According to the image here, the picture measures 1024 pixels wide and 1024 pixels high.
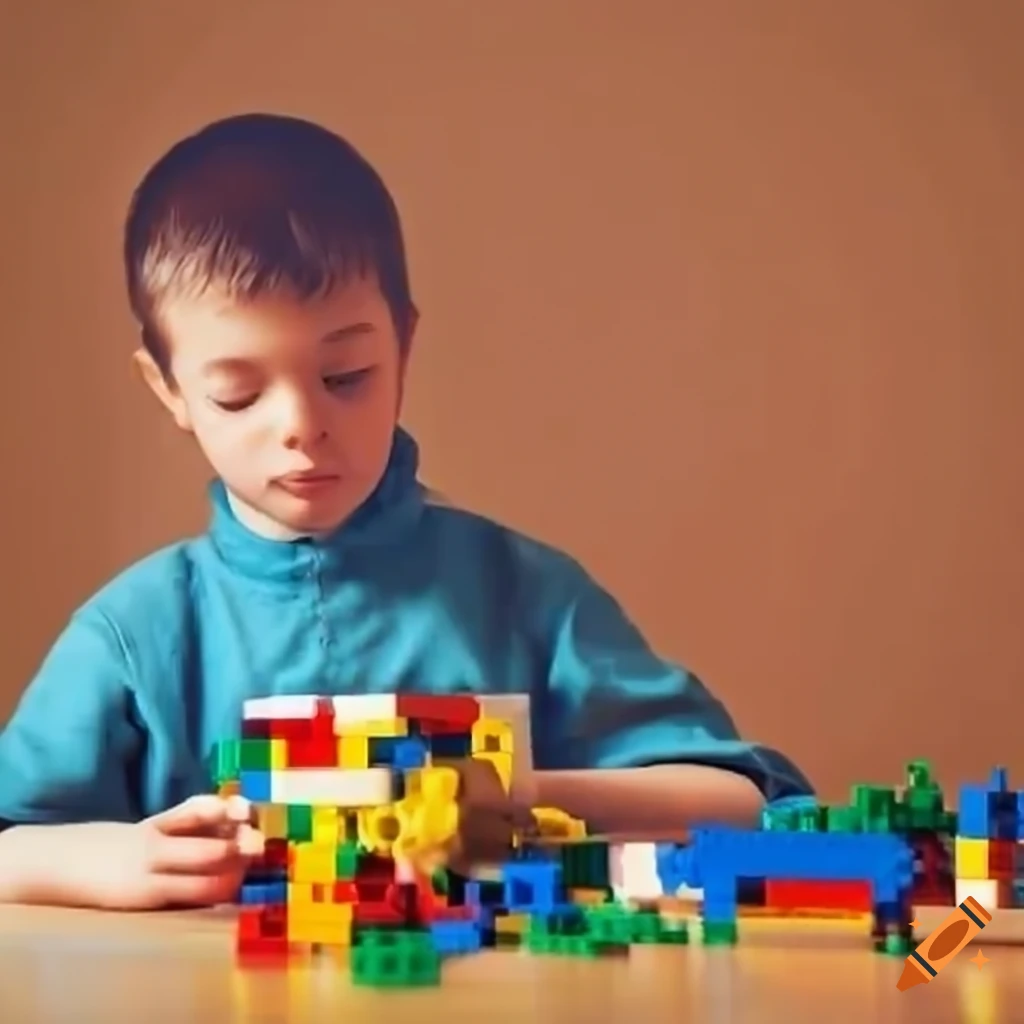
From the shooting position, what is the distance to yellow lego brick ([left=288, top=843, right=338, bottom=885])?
2.27 feet

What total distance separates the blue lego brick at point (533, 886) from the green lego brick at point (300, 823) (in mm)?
85

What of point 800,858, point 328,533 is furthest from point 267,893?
point 328,533

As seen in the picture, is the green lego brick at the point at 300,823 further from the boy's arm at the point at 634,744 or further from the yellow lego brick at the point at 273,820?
the boy's arm at the point at 634,744

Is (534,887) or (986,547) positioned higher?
(986,547)

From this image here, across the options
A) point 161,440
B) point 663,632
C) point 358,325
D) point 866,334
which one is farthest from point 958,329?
point 161,440

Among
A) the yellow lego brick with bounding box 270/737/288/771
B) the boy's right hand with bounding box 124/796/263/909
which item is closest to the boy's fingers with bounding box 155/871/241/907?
the boy's right hand with bounding box 124/796/263/909

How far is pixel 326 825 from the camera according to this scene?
699mm

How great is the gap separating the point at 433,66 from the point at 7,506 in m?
0.42

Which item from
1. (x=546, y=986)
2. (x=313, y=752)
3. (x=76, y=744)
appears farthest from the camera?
(x=76, y=744)

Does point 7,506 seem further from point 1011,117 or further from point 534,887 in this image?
point 1011,117

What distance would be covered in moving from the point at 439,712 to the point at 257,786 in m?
0.09

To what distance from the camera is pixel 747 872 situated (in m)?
0.68

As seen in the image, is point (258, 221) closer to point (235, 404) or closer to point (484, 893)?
point (235, 404)

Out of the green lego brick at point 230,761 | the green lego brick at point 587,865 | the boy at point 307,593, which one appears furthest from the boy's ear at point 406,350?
the green lego brick at point 587,865
